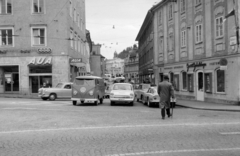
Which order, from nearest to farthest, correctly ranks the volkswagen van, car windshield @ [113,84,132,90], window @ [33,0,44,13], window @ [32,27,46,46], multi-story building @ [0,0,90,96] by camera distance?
the volkswagen van → car windshield @ [113,84,132,90] → multi-story building @ [0,0,90,96] → window @ [32,27,46,46] → window @ [33,0,44,13]

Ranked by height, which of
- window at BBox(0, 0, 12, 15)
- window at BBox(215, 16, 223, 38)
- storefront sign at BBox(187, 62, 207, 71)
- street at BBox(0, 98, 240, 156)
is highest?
window at BBox(0, 0, 12, 15)

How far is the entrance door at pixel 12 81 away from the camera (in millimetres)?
31711

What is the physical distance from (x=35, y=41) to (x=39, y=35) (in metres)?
0.80

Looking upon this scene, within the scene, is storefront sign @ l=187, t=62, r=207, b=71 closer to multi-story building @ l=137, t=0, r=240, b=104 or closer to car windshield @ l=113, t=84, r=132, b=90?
multi-story building @ l=137, t=0, r=240, b=104

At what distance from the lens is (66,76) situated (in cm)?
3078

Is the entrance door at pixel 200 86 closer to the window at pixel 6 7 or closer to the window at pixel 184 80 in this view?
the window at pixel 184 80

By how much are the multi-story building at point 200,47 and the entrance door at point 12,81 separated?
16164 mm

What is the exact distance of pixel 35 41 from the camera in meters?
31.0

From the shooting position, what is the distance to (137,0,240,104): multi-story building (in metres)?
19.1

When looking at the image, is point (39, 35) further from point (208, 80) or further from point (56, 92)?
point (208, 80)

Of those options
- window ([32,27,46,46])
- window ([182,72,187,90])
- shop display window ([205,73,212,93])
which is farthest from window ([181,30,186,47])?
window ([32,27,46,46])

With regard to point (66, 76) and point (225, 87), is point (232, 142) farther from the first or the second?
point (66, 76)

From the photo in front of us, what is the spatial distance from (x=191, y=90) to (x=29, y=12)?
19.2 meters

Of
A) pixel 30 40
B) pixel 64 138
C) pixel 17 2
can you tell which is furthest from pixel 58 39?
pixel 64 138
